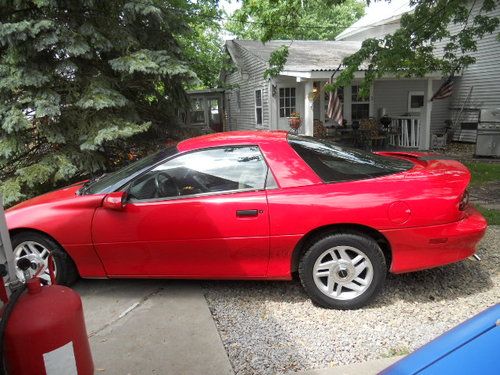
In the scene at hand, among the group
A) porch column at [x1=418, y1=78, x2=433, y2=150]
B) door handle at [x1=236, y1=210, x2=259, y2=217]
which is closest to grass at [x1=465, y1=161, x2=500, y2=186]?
porch column at [x1=418, y1=78, x2=433, y2=150]

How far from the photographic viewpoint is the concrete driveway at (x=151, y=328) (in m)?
2.89

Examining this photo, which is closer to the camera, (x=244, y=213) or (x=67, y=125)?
(x=244, y=213)

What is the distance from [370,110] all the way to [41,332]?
16.3 m

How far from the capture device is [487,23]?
336 inches

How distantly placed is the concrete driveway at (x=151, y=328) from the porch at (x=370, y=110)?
30.8 feet

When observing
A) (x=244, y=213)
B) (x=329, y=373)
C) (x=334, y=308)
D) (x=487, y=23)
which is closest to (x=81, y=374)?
(x=329, y=373)

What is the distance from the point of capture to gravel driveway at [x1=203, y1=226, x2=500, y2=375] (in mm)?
2914

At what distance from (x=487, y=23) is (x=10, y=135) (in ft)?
29.2

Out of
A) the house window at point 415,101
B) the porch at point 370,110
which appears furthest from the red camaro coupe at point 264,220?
the house window at point 415,101

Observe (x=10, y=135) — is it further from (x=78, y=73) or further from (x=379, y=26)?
(x=379, y=26)

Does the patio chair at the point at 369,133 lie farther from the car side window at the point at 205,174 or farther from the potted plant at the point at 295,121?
the car side window at the point at 205,174

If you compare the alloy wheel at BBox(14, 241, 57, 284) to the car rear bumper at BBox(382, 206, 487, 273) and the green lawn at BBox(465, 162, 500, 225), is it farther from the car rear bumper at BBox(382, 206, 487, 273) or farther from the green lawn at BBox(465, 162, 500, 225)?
the green lawn at BBox(465, 162, 500, 225)

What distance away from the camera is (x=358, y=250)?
3.37 m

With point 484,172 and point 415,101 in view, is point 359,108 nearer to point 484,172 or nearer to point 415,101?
point 415,101
